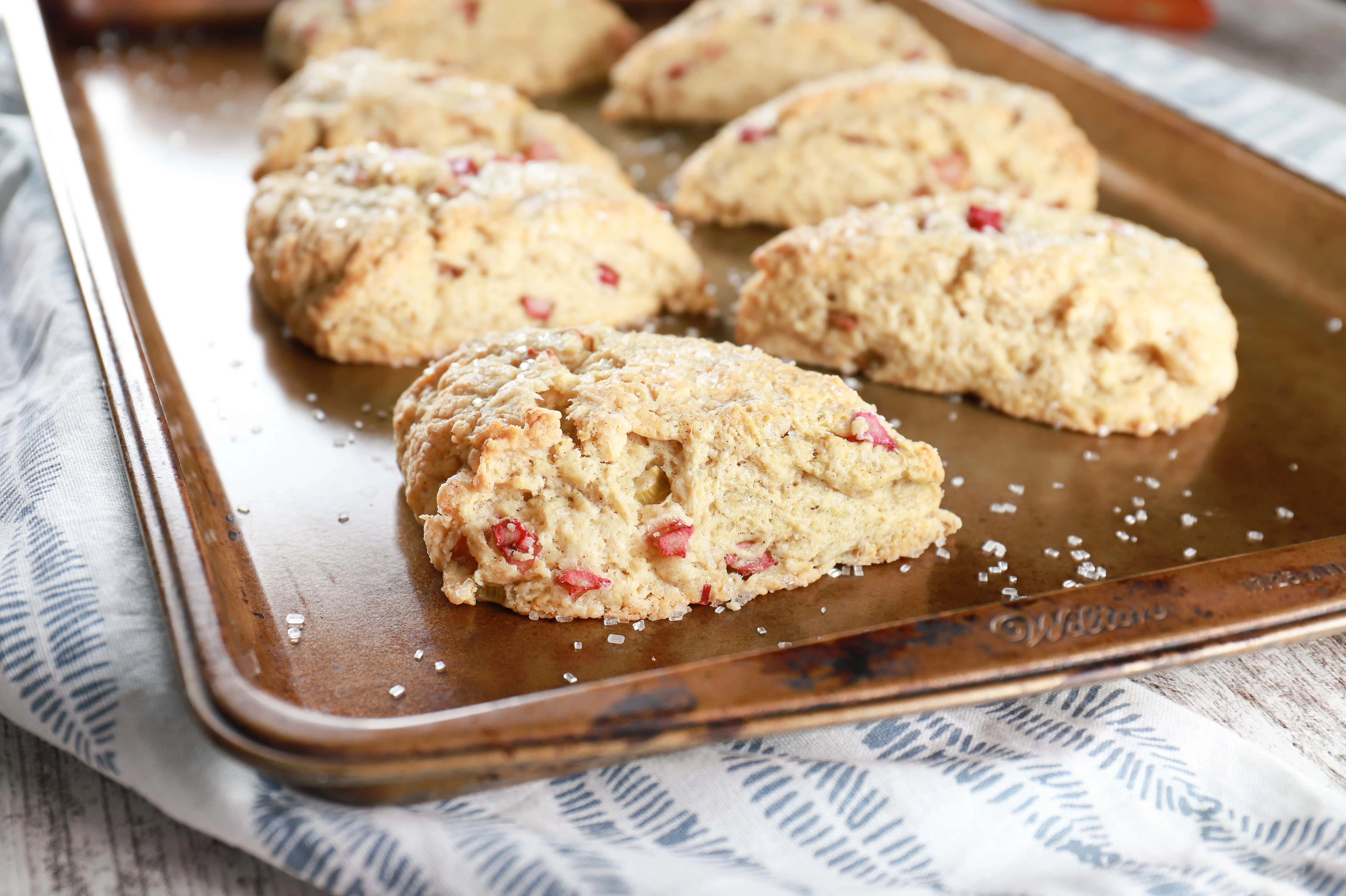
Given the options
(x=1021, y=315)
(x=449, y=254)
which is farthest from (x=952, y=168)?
(x=449, y=254)

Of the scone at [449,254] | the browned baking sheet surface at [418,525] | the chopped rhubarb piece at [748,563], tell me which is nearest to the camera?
the browned baking sheet surface at [418,525]

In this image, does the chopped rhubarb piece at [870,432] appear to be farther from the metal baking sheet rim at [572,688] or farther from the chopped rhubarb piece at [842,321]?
the chopped rhubarb piece at [842,321]

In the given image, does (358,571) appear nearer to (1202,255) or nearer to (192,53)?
(1202,255)

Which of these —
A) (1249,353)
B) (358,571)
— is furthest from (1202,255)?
(358,571)

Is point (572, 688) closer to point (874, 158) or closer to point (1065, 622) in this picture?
point (1065, 622)

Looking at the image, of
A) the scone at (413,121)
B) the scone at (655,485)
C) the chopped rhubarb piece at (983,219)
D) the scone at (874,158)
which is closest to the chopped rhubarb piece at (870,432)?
the scone at (655,485)
